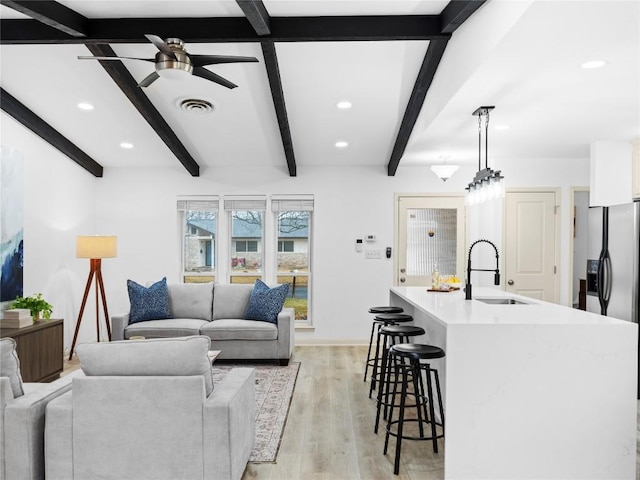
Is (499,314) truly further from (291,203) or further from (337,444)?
(291,203)

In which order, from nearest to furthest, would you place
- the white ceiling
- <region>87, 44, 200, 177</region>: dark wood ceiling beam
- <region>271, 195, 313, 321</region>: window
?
the white ceiling
<region>87, 44, 200, 177</region>: dark wood ceiling beam
<region>271, 195, 313, 321</region>: window

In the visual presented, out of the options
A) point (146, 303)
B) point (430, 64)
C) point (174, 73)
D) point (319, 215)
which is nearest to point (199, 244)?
point (146, 303)

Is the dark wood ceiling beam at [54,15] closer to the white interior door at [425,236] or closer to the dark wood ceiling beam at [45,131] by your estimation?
the dark wood ceiling beam at [45,131]

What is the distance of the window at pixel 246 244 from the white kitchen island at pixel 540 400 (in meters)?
4.67

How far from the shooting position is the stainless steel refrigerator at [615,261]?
446cm

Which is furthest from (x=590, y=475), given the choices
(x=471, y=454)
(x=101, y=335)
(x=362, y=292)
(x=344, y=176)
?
(x=101, y=335)

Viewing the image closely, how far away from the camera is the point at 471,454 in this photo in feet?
9.21

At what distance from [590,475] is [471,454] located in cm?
67

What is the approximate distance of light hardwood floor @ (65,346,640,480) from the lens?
9.79 feet

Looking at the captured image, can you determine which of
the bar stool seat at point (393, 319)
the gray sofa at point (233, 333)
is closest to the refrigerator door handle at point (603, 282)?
the bar stool seat at point (393, 319)

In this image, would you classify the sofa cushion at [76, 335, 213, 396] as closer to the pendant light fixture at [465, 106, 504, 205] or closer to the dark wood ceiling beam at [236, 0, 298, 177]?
the dark wood ceiling beam at [236, 0, 298, 177]

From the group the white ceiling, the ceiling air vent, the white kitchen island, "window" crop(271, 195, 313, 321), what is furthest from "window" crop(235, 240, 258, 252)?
the white kitchen island

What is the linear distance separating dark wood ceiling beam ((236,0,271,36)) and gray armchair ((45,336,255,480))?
218cm

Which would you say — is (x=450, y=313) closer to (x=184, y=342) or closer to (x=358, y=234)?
(x=184, y=342)
